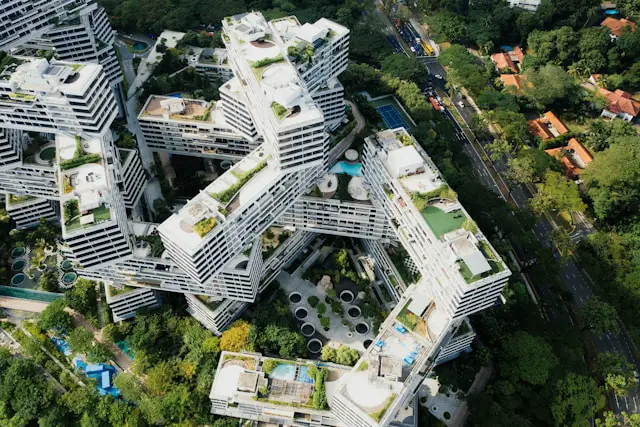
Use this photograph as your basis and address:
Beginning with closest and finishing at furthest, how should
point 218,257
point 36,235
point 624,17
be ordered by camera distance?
point 218,257 < point 36,235 < point 624,17

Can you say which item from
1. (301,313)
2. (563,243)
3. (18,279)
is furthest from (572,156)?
(18,279)

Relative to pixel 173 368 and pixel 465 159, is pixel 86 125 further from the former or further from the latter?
pixel 465 159

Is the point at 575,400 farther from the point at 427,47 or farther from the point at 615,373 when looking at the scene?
the point at 427,47

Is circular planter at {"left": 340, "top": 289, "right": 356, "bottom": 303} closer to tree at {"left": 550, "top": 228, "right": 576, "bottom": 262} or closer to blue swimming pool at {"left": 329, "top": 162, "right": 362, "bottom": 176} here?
blue swimming pool at {"left": 329, "top": 162, "right": 362, "bottom": 176}

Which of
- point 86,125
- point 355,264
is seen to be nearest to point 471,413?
point 355,264

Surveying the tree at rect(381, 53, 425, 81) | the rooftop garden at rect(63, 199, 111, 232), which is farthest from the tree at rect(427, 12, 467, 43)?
the rooftop garden at rect(63, 199, 111, 232)

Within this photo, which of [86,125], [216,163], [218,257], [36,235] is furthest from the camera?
[216,163]
